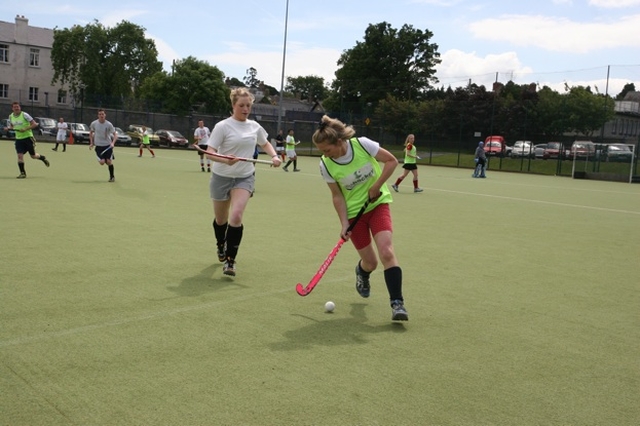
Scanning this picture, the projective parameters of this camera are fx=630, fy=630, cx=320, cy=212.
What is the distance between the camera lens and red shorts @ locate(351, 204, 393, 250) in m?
5.84

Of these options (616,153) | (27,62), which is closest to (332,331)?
(616,153)

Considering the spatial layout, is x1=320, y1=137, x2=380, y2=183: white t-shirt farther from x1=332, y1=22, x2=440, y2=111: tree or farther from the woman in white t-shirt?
x1=332, y1=22, x2=440, y2=111: tree

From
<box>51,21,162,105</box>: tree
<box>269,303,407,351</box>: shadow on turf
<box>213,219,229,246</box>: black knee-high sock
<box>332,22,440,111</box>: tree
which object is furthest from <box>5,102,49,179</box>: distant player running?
<box>332,22,440,111</box>: tree

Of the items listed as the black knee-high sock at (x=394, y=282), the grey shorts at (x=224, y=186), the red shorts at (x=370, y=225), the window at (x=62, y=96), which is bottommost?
the black knee-high sock at (x=394, y=282)

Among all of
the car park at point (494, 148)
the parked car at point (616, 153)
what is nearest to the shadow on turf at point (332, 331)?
the parked car at point (616, 153)

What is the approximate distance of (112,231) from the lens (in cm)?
952

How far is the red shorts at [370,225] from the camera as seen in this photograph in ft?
19.2

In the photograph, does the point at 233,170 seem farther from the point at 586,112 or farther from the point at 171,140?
the point at 586,112

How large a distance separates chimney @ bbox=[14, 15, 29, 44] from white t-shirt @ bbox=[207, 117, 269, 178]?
258ft

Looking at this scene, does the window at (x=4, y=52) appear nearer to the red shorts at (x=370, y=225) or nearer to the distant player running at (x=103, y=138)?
the distant player running at (x=103, y=138)

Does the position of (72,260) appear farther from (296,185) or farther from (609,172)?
(609,172)

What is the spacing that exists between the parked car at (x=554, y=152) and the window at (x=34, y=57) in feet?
201

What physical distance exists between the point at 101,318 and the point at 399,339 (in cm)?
246

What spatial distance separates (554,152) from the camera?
44.0 m
